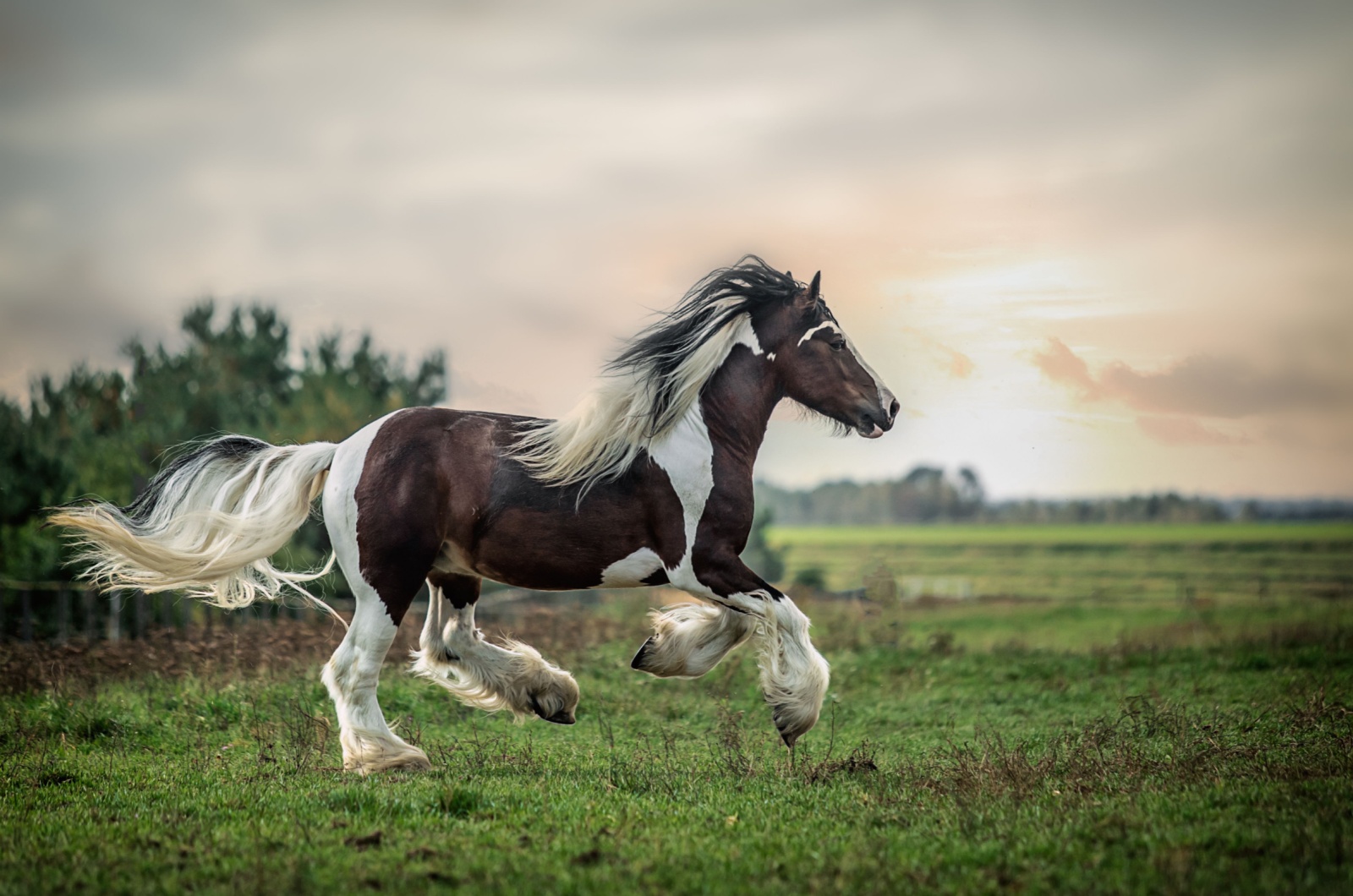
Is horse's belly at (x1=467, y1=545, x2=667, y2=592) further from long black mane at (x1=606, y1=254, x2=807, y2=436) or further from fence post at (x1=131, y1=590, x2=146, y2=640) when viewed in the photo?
fence post at (x1=131, y1=590, x2=146, y2=640)

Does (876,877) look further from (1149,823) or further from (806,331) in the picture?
(806,331)

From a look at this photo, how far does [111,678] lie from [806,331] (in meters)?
8.61

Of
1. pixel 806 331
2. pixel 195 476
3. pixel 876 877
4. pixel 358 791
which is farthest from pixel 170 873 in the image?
pixel 806 331

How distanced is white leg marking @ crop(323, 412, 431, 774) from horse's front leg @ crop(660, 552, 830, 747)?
6.71 ft

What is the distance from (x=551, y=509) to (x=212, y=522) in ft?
8.16

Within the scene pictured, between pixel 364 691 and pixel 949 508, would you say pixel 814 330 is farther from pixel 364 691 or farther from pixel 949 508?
pixel 949 508

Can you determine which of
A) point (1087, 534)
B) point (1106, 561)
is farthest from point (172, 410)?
point (1087, 534)

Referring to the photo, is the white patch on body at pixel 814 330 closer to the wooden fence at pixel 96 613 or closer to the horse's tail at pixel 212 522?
→ the horse's tail at pixel 212 522

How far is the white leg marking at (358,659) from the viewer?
724 centimetres

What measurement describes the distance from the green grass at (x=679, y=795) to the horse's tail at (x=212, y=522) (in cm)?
129

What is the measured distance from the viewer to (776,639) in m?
7.32

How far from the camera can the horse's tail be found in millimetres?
7816

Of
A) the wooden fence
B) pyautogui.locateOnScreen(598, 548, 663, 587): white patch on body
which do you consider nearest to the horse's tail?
pyautogui.locateOnScreen(598, 548, 663, 587): white patch on body

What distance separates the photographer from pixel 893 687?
13.2 metres
